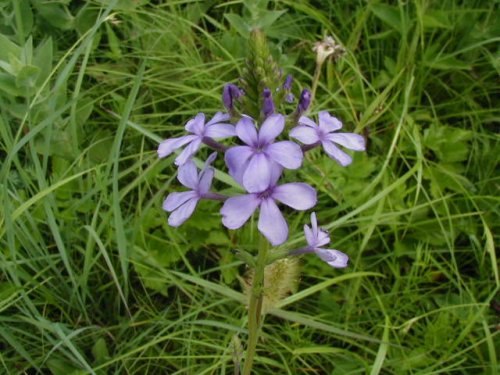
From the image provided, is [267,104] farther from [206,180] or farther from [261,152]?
[206,180]

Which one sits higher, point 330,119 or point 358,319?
point 330,119

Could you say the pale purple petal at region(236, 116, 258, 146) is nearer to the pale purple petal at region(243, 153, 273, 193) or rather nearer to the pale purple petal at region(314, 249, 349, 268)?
the pale purple petal at region(243, 153, 273, 193)

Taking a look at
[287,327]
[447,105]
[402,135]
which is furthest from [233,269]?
[447,105]

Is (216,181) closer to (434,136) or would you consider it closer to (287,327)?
(287,327)

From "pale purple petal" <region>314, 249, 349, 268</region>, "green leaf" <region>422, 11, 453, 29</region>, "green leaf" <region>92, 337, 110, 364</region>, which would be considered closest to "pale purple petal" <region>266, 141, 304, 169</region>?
"pale purple petal" <region>314, 249, 349, 268</region>

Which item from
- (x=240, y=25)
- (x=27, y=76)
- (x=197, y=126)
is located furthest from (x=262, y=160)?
(x=240, y=25)

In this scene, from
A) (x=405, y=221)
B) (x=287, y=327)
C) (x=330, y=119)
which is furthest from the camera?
(x=405, y=221)

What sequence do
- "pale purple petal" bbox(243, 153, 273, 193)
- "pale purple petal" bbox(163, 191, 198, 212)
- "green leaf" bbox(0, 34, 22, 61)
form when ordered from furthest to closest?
"green leaf" bbox(0, 34, 22, 61) → "pale purple petal" bbox(163, 191, 198, 212) → "pale purple petal" bbox(243, 153, 273, 193)
